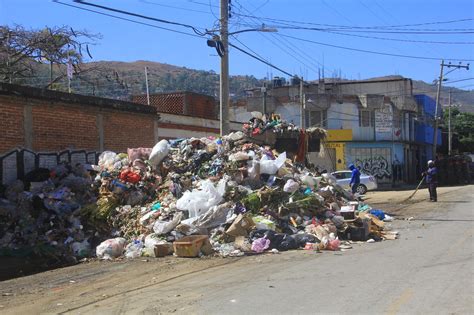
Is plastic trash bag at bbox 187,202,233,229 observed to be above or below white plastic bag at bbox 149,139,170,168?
below

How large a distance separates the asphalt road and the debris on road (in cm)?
124

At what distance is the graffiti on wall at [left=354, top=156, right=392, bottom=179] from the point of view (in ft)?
147

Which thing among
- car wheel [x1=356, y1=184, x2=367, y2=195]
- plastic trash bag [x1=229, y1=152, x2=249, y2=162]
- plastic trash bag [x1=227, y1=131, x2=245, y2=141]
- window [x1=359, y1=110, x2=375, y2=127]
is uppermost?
window [x1=359, y1=110, x2=375, y2=127]

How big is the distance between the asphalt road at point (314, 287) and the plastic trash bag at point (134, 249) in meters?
2.01

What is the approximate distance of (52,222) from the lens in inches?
488

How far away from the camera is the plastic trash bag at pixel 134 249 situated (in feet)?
35.5

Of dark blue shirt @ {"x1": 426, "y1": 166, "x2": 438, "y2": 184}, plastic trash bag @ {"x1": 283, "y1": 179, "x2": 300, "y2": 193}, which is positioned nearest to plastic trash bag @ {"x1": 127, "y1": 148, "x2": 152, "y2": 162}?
plastic trash bag @ {"x1": 283, "y1": 179, "x2": 300, "y2": 193}

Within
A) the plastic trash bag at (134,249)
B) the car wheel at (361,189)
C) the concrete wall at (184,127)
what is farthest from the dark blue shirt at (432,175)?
the plastic trash bag at (134,249)

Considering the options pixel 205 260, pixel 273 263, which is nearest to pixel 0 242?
pixel 205 260

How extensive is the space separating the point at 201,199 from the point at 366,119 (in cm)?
3513

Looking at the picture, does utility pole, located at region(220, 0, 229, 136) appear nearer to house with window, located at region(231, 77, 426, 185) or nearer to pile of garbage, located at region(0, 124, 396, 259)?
pile of garbage, located at region(0, 124, 396, 259)

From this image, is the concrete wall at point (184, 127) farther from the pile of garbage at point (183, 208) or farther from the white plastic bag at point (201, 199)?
the white plastic bag at point (201, 199)

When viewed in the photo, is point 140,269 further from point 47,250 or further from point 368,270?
point 368,270

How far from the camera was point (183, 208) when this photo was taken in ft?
39.0
